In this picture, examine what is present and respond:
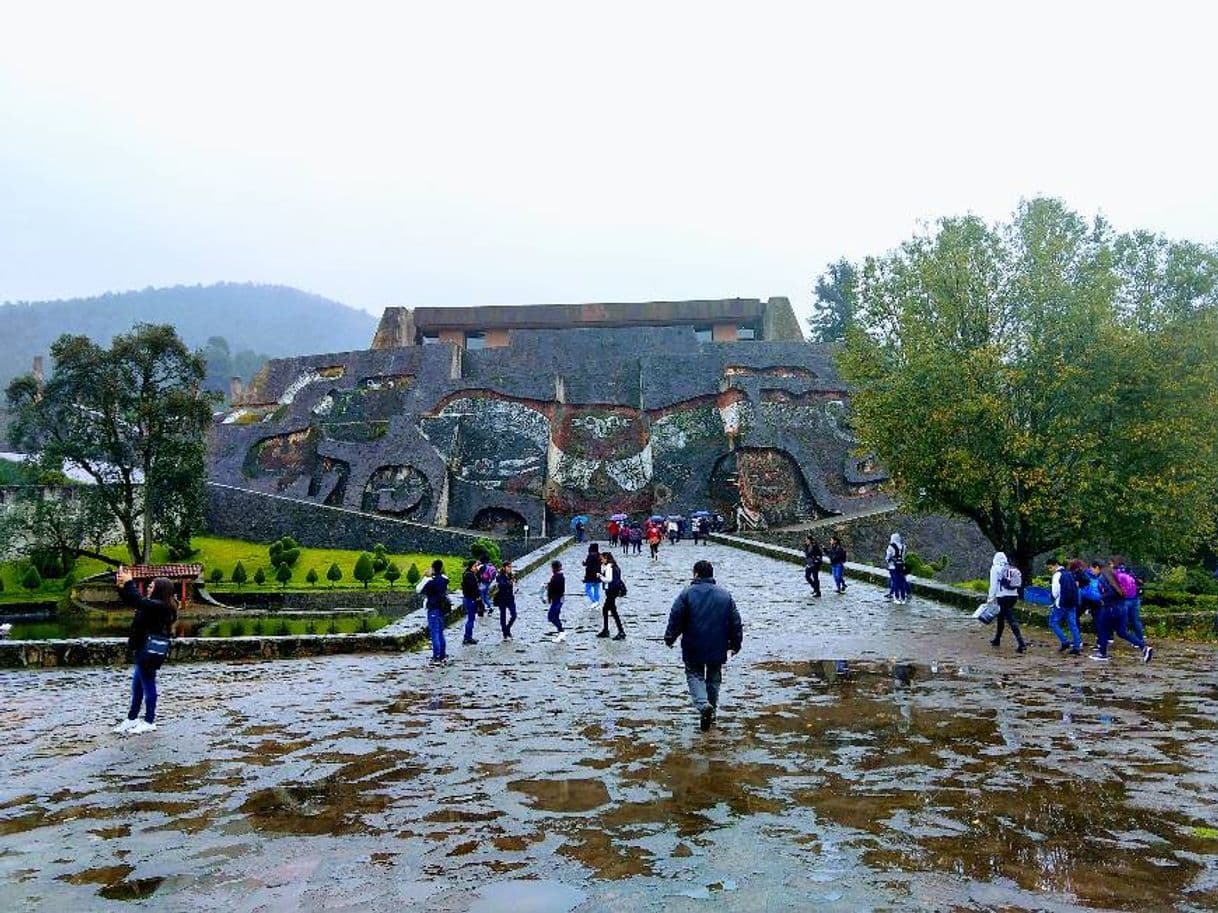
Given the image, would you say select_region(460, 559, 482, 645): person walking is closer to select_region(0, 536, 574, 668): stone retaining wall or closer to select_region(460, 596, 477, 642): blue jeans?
select_region(460, 596, 477, 642): blue jeans

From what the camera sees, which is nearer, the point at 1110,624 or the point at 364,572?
the point at 1110,624

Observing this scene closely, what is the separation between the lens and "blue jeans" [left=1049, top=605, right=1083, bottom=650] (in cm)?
1203

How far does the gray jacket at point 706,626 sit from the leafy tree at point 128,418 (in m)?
27.8

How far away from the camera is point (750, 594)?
65.9 feet

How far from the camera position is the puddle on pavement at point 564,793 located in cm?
576

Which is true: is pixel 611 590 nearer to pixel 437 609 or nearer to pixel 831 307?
pixel 437 609

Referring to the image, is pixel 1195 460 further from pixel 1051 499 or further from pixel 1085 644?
pixel 1085 644

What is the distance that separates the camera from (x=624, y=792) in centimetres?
603

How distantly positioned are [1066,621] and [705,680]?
269 inches

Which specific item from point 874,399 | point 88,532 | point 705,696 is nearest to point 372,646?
point 705,696

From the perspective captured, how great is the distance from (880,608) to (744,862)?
529 inches

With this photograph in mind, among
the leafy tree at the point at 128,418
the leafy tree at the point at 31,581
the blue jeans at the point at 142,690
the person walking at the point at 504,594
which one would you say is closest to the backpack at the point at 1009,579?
the person walking at the point at 504,594

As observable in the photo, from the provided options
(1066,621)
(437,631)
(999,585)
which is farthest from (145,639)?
(1066,621)

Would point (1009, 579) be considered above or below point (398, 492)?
below
